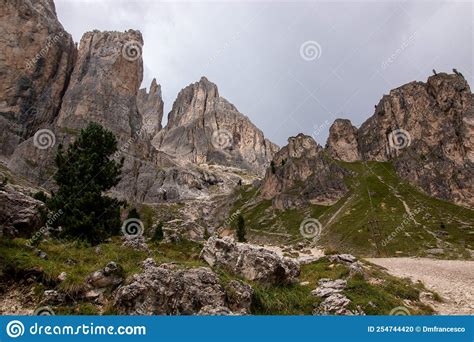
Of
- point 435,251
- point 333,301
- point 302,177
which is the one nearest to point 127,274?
point 333,301

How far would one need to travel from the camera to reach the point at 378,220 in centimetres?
9694

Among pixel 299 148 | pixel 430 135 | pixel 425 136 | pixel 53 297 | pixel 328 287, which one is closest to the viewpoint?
pixel 53 297

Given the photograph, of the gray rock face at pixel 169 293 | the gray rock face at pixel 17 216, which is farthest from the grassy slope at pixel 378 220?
the gray rock face at pixel 17 216

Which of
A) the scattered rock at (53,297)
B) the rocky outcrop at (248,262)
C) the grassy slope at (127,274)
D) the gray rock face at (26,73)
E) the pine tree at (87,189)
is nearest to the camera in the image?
the scattered rock at (53,297)

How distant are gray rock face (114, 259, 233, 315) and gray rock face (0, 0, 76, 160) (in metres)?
170

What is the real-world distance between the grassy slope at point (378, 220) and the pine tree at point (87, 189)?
5874 centimetres

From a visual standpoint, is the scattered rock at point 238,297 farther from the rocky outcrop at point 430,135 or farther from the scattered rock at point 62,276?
the rocky outcrop at point 430,135

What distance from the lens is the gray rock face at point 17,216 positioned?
21500 millimetres

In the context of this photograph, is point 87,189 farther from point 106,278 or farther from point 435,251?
point 435,251

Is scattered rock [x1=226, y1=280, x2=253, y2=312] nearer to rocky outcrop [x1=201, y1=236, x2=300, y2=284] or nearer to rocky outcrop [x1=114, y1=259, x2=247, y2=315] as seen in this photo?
rocky outcrop [x1=114, y1=259, x2=247, y2=315]

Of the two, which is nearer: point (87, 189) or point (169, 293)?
point (169, 293)

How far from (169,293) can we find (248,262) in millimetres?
6922

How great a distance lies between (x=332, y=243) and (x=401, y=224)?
1766 cm

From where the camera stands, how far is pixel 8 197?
894 inches
